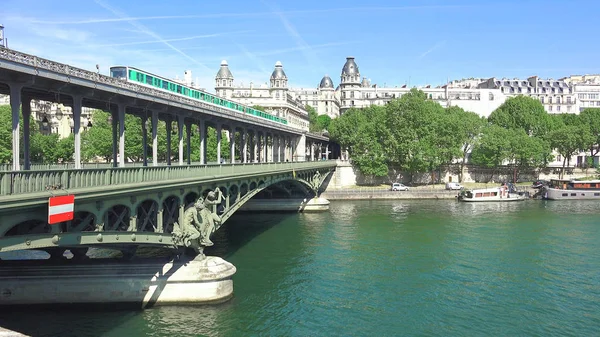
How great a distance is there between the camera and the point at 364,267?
34062 mm

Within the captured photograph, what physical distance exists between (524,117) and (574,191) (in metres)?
26.8

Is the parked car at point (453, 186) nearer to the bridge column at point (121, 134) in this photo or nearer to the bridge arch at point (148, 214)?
the bridge arch at point (148, 214)

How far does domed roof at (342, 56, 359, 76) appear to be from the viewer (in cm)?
17459

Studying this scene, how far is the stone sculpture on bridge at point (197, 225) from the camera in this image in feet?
82.1

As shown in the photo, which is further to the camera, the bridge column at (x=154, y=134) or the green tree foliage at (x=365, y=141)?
the green tree foliage at (x=365, y=141)

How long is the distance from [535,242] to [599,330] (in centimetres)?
1974

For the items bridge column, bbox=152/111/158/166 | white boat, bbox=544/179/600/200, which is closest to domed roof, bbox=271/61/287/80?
white boat, bbox=544/179/600/200

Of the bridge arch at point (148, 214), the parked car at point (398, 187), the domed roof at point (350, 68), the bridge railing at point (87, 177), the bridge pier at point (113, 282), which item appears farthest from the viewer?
the domed roof at point (350, 68)

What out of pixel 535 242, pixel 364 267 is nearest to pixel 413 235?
pixel 535 242

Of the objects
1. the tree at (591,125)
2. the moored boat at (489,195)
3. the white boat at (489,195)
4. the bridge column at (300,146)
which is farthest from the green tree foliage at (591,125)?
the bridge column at (300,146)

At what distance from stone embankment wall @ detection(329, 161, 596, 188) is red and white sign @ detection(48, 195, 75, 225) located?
7342 cm

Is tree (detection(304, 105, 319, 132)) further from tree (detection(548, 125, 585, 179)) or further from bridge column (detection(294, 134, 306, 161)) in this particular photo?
tree (detection(548, 125, 585, 179))

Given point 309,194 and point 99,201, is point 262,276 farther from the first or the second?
point 309,194

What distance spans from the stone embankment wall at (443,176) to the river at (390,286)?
3776 cm
